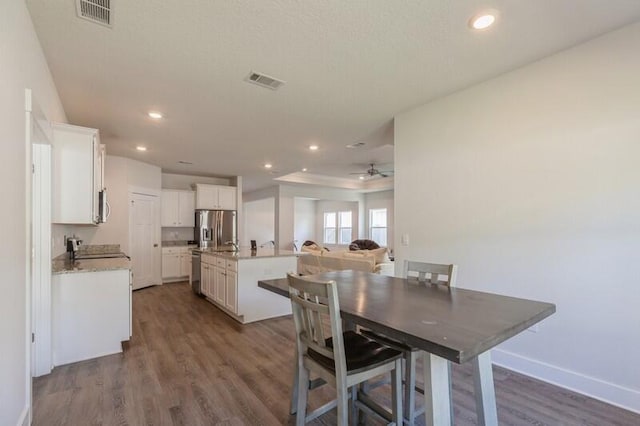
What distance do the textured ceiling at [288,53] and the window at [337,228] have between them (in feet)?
27.0

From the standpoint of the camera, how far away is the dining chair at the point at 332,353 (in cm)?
149

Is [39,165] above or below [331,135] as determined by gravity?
below

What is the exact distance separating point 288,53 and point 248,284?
9.42 ft

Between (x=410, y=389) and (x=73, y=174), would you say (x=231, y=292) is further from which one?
(x=410, y=389)

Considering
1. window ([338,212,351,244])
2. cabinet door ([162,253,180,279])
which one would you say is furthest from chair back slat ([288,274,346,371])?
window ([338,212,351,244])

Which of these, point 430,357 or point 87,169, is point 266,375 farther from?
point 87,169

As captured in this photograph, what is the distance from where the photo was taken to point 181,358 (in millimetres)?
3008

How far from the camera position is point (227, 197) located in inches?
304

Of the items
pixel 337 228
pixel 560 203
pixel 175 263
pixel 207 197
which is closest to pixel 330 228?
pixel 337 228

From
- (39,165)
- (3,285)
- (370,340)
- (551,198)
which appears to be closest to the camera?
(3,285)

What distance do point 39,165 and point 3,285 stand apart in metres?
1.68

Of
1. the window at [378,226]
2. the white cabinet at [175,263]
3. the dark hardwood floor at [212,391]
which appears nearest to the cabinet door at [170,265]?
the white cabinet at [175,263]

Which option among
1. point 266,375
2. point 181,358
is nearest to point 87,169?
point 181,358

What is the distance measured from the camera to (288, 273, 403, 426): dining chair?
1.49 metres
